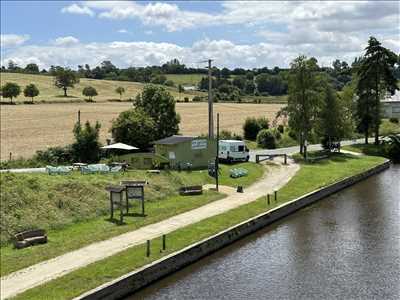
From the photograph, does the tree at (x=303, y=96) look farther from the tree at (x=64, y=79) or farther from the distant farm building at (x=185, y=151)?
the tree at (x=64, y=79)

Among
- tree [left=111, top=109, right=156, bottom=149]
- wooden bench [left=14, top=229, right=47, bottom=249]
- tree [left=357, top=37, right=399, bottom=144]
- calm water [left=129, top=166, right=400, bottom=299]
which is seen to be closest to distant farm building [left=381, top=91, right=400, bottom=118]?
tree [left=357, top=37, right=399, bottom=144]

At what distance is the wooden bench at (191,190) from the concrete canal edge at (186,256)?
6.92 m

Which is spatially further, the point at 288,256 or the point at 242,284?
the point at 288,256

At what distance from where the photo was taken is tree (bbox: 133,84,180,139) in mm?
67125

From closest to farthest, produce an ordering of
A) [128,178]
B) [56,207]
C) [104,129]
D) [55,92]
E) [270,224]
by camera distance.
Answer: [56,207], [270,224], [128,178], [104,129], [55,92]

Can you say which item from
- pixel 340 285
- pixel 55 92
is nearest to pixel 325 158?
pixel 340 285

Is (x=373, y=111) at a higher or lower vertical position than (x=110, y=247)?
higher

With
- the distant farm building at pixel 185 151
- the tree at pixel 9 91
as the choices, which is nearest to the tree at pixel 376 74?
the distant farm building at pixel 185 151

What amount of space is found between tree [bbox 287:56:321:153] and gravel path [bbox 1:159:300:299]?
2440 cm

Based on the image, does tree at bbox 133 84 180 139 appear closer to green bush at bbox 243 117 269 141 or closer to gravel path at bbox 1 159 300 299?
green bush at bbox 243 117 269 141

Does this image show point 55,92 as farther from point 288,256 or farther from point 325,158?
point 288,256

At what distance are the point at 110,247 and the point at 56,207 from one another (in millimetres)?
7823

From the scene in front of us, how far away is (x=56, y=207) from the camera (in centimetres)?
3694

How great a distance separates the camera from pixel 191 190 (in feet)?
150
